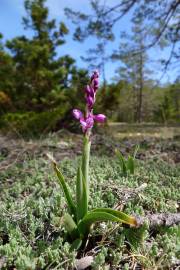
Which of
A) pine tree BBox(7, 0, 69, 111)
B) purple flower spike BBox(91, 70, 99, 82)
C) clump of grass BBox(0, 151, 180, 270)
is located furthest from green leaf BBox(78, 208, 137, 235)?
pine tree BBox(7, 0, 69, 111)

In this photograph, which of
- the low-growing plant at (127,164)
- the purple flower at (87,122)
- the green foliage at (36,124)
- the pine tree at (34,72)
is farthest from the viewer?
the pine tree at (34,72)

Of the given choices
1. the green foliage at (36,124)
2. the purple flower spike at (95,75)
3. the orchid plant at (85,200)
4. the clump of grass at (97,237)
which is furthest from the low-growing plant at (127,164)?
the green foliage at (36,124)

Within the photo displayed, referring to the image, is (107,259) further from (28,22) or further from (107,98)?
(28,22)

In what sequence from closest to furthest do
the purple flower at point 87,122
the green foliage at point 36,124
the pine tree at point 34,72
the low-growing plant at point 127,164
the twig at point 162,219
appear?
the purple flower at point 87,122, the twig at point 162,219, the low-growing plant at point 127,164, the green foliage at point 36,124, the pine tree at point 34,72

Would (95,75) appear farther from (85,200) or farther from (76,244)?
(76,244)

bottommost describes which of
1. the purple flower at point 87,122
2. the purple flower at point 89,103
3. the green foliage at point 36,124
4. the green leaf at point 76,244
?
the green leaf at point 76,244

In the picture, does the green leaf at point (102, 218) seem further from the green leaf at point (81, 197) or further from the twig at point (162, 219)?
the twig at point (162, 219)

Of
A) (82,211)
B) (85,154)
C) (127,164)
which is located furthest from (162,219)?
(127,164)

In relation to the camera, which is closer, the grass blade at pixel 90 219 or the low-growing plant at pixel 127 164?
the grass blade at pixel 90 219

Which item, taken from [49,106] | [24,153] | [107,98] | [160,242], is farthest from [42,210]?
[49,106]
